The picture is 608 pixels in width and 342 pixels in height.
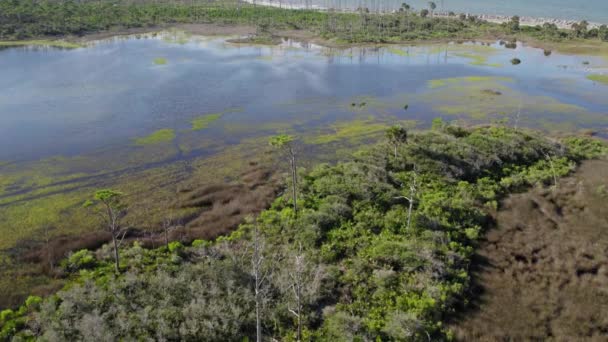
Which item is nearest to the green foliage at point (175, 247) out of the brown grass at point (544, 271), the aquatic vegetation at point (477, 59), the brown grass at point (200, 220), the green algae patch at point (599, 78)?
the brown grass at point (200, 220)

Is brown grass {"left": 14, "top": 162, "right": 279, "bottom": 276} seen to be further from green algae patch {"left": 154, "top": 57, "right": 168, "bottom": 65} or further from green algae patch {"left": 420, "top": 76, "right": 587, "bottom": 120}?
green algae patch {"left": 154, "top": 57, "right": 168, "bottom": 65}

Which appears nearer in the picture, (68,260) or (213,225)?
(68,260)

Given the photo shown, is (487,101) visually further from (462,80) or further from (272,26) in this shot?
(272,26)

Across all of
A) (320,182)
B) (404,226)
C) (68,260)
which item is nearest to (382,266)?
(404,226)

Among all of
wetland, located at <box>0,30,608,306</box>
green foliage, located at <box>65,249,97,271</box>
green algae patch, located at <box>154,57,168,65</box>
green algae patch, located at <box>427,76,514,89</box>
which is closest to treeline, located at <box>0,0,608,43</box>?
wetland, located at <box>0,30,608,306</box>

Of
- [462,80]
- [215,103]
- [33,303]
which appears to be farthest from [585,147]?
[33,303]

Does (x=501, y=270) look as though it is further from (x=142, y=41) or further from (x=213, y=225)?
(x=142, y=41)
